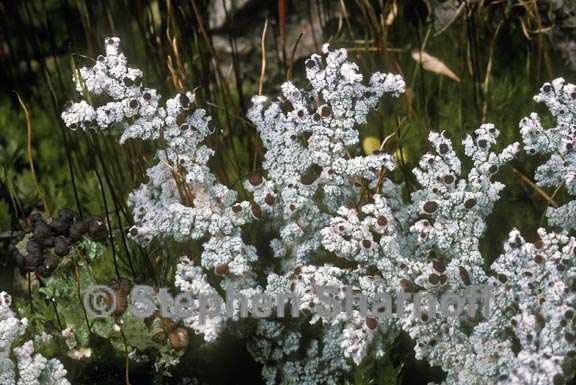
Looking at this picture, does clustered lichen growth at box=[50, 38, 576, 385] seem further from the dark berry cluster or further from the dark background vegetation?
the dark background vegetation

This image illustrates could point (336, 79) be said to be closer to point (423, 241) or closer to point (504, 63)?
point (423, 241)

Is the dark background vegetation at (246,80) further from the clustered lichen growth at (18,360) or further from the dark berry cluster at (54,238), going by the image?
the clustered lichen growth at (18,360)

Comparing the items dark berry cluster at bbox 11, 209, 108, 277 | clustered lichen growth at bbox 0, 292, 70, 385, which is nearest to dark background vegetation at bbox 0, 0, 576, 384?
dark berry cluster at bbox 11, 209, 108, 277

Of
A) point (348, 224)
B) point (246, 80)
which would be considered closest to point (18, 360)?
point (348, 224)

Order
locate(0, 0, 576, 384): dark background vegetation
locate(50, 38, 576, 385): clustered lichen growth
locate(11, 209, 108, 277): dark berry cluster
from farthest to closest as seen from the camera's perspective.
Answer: locate(0, 0, 576, 384): dark background vegetation, locate(11, 209, 108, 277): dark berry cluster, locate(50, 38, 576, 385): clustered lichen growth

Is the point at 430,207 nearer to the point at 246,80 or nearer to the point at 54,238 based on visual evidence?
the point at 54,238

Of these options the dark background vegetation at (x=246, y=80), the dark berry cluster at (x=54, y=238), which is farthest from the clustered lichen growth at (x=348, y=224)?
the dark background vegetation at (x=246, y=80)
